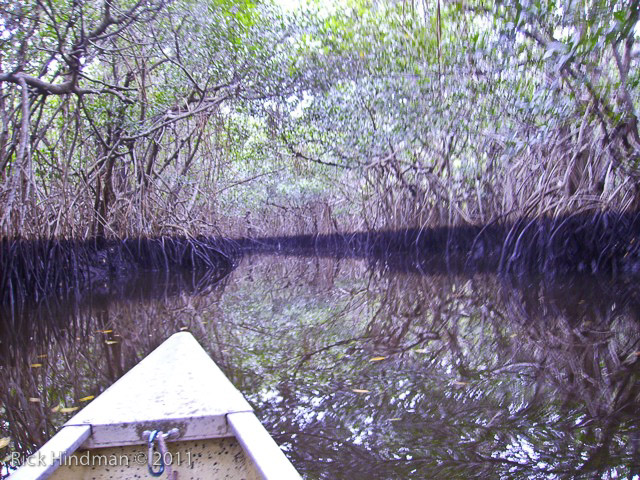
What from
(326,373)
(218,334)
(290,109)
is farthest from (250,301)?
(290,109)

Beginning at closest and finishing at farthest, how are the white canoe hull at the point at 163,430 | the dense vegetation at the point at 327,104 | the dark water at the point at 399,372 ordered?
the white canoe hull at the point at 163,430 → the dark water at the point at 399,372 → the dense vegetation at the point at 327,104

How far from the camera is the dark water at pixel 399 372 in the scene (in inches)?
64.6

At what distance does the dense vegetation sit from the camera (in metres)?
4.85

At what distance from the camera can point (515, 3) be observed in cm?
397

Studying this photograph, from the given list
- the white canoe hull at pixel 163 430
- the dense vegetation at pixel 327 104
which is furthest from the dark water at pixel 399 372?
the dense vegetation at pixel 327 104

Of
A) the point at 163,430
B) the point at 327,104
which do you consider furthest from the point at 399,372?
the point at 327,104

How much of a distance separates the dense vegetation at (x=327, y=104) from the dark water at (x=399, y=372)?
5.31 ft

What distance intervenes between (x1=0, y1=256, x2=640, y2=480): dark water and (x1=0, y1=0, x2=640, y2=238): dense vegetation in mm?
1618

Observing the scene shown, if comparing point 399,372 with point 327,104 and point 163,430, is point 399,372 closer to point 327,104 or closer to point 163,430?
point 163,430

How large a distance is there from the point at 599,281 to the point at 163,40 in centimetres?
657

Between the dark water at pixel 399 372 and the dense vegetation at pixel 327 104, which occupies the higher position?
the dense vegetation at pixel 327 104

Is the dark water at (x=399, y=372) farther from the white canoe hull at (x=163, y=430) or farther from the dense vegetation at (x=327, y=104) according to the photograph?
the dense vegetation at (x=327, y=104)

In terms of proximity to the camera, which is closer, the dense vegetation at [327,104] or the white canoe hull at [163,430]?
the white canoe hull at [163,430]

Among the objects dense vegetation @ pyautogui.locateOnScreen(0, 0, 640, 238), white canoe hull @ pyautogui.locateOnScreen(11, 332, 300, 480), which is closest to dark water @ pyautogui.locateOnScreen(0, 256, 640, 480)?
white canoe hull @ pyautogui.locateOnScreen(11, 332, 300, 480)
